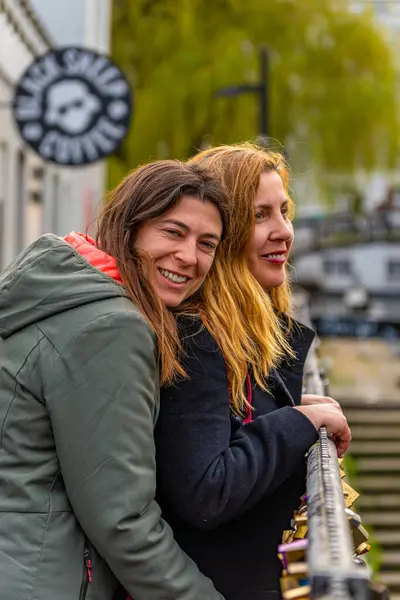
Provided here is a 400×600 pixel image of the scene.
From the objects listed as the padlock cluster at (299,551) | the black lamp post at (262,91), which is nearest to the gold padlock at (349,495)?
the padlock cluster at (299,551)

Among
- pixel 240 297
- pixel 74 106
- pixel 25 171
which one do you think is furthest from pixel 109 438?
pixel 25 171

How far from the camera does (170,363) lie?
2078 millimetres

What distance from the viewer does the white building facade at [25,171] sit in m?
10.8

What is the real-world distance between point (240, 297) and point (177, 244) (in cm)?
26

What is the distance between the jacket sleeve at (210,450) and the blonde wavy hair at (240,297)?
0.28 feet

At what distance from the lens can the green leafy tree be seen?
1977cm

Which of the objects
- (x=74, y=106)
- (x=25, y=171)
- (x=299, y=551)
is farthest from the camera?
(x=25, y=171)

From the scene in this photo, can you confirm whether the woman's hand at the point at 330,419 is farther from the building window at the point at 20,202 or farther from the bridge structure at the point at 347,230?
the bridge structure at the point at 347,230

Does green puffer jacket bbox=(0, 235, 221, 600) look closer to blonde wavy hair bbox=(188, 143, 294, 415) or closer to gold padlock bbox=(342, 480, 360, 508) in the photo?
blonde wavy hair bbox=(188, 143, 294, 415)

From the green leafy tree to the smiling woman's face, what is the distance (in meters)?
16.5

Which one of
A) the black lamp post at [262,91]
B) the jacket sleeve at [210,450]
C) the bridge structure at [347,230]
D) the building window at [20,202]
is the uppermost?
the black lamp post at [262,91]

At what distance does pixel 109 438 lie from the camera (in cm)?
194

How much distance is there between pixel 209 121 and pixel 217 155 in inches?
703

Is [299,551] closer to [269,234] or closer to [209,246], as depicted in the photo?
[209,246]
